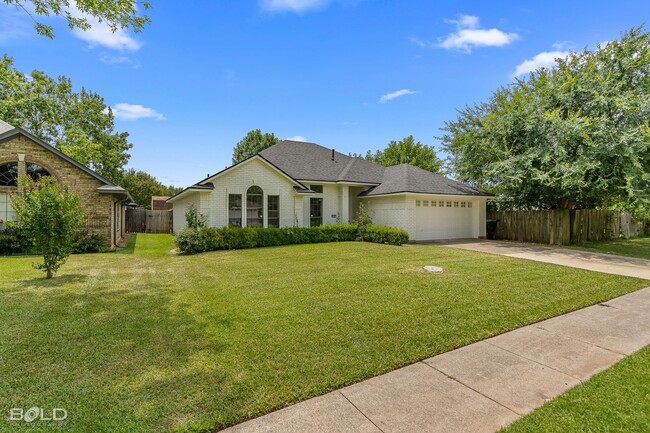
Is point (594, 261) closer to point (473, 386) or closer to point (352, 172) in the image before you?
point (473, 386)

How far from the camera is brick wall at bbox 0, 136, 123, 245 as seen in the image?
43.7ft

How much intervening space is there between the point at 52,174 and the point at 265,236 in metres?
9.44

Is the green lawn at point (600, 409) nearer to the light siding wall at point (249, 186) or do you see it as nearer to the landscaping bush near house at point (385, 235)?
the landscaping bush near house at point (385, 235)

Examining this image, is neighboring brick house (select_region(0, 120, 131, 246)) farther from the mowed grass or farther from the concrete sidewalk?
the concrete sidewalk

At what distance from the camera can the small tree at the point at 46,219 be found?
7855mm

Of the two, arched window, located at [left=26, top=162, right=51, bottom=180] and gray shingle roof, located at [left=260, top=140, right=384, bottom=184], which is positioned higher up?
gray shingle roof, located at [left=260, top=140, right=384, bottom=184]

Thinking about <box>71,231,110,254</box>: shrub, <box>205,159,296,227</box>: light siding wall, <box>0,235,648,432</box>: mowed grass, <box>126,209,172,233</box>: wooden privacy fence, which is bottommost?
<box>0,235,648,432</box>: mowed grass

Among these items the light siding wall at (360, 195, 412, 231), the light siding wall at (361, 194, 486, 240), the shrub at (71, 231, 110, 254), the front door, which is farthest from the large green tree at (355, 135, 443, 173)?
the shrub at (71, 231, 110, 254)

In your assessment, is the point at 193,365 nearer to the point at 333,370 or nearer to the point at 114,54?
the point at 333,370

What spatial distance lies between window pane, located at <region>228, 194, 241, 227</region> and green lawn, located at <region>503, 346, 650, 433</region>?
575 inches

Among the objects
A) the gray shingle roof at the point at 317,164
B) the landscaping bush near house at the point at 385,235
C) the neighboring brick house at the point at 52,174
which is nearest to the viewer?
the neighboring brick house at the point at 52,174

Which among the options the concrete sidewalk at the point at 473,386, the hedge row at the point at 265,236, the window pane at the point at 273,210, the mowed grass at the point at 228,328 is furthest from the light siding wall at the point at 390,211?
the concrete sidewalk at the point at 473,386

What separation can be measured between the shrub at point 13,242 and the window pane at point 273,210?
10.0m

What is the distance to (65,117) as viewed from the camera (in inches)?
1231
